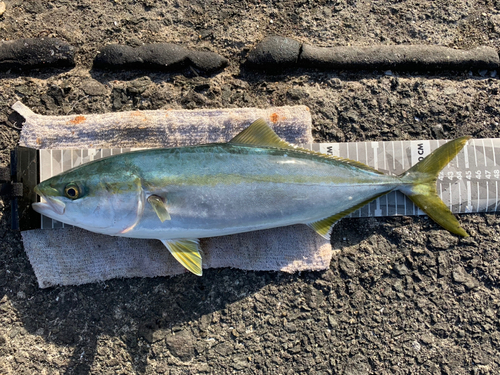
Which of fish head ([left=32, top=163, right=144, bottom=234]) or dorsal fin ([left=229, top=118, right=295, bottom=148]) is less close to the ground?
dorsal fin ([left=229, top=118, right=295, bottom=148])

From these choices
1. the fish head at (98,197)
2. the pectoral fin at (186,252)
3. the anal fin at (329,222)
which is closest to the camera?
the fish head at (98,197)

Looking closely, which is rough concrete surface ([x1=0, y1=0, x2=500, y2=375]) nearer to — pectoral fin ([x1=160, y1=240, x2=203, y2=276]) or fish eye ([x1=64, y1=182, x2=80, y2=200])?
pectoral fin ([x1=160, y1=240, x2=203, y2=276])

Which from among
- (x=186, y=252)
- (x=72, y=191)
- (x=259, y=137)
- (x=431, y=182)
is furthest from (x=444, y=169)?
(x=72, y=191)

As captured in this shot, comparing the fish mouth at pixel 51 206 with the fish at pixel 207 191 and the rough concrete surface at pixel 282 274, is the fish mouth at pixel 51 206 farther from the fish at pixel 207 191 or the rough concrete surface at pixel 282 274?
the rough concrete surface at pixel 282 274

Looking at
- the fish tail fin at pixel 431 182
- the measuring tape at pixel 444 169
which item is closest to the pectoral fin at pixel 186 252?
the measuring tape at pixel 444 169

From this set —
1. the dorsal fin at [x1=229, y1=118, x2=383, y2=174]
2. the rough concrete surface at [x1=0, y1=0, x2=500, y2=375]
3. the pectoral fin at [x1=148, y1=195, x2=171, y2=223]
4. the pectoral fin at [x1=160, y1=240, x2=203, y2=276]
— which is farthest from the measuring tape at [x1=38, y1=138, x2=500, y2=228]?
the pectoral fin at [x1=160, y1=240, x2=203, y2=276]

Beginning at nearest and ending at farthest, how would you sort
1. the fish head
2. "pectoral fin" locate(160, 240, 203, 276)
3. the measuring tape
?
the fish head < "pectoral fin" locate(160, 240, 203, 276) < the measuring tape

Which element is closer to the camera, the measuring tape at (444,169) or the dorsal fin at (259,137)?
the dorsal fin at (259,137)
